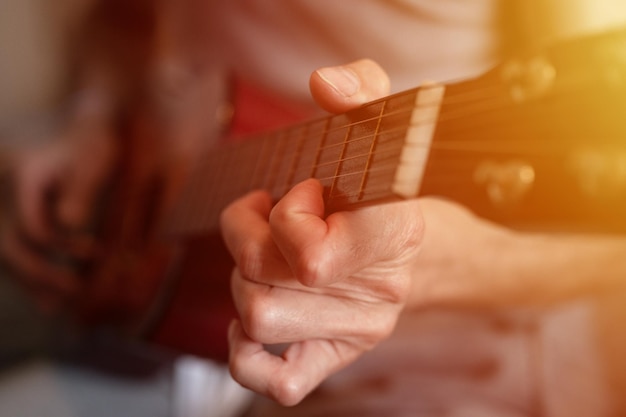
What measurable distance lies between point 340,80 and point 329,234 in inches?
4.0

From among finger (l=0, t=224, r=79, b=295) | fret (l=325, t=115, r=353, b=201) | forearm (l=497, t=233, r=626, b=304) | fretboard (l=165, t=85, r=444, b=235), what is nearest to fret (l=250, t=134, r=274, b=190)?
fretboard (l=165, t=85, r=444, b=235)

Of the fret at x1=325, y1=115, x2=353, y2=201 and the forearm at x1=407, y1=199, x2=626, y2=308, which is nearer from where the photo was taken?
the fret at x1=325, y1=115, x2=353, y2=201

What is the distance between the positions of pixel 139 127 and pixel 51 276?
25 cm

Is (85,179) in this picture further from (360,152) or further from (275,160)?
(360,152)

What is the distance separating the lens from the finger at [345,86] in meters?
0.36

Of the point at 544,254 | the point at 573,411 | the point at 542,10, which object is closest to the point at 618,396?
the point at 573,411

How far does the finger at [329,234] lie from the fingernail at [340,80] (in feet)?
0.21

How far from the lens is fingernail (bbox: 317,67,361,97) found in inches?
14.2

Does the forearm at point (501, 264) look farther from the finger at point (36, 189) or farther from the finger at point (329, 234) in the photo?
the finger at point (36, 189)

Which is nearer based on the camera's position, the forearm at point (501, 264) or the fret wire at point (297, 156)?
the fret wire at point (297, 156)

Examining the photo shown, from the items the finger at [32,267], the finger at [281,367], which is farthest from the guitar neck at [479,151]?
the finger at [32,267]

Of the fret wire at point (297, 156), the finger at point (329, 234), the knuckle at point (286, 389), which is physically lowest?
the knuckle at point (286, 389)

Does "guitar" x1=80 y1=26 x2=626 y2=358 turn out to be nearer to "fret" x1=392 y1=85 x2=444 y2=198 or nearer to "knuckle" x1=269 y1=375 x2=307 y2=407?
"fret" x1=392 y1=85 x2=444 y2=198

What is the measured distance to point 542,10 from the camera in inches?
25.6
